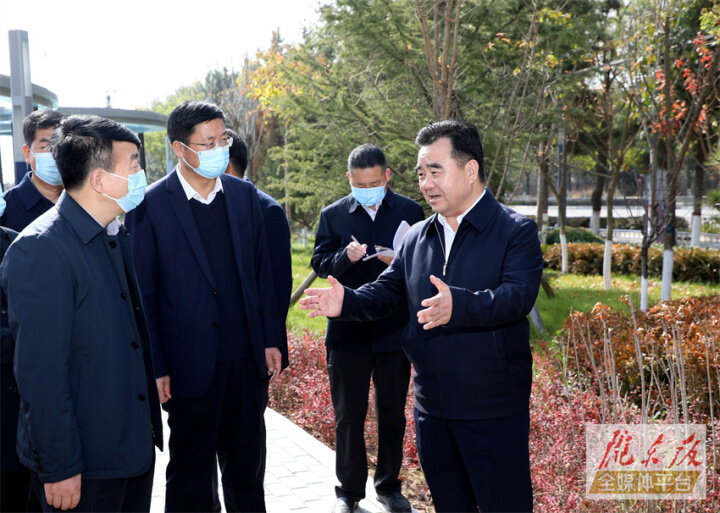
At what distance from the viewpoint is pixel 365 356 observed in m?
4.08

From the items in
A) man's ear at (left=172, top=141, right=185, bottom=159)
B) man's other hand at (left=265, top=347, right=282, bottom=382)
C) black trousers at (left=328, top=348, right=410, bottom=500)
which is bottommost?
black trousers at (left=328, top=348, right=410, bottom=500)

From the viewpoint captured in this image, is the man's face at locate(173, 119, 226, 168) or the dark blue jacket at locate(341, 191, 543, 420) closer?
the dark blue jacket at locate(341, 191, 543, 420)

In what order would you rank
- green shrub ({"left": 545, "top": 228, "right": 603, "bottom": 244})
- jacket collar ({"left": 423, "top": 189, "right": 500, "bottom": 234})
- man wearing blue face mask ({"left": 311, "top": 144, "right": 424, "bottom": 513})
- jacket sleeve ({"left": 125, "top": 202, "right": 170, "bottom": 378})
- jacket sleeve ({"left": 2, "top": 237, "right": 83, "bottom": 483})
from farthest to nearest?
green shrub ({"left": 545, "top": 228, "right": 603, "bottom": 244}) → man wearing blue face mask ({"left": 311, "top": 144, "right": 424, "bottom": 513}) → jacket sleeve ({"left": 125, "top": 202, "right": 170, "bottom": 378}) → jacket collar ({"left": 423, "top": 189, "right": 500, "bottom": 234}) → jacket sleeve ({"left": 2, "top": 237, "right": 83, "bottom": 483})

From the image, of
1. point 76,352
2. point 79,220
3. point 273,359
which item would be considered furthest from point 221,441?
point 79,220

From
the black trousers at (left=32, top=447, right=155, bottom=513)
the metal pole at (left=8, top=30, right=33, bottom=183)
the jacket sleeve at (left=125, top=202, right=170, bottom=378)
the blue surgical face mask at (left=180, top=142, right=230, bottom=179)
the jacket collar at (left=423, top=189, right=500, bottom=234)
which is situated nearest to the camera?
the black trousers at (left=32, top=447, right=155, bottom=513)

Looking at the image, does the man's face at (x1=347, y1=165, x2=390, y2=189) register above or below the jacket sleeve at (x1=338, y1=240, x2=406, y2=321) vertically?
above

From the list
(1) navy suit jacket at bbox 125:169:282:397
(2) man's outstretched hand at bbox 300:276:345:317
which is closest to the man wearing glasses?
(1) navy suit jacket at bbox 125:169:282:397

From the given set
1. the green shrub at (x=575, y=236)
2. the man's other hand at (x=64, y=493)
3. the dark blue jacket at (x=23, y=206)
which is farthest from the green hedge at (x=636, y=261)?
the man's other hand at (x=64, y=493)

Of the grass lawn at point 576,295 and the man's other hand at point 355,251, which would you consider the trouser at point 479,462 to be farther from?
the grass lawn at point 576,295

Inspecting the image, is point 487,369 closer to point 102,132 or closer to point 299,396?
point 102,132

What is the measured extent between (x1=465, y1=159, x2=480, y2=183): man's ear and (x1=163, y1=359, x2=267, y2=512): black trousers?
1.37 m

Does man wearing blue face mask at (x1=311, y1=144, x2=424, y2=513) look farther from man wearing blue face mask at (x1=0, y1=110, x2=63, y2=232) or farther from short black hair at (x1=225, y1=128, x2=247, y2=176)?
man wearing blue face mask at (x1=0, y1=110, x2=63, y2=232)

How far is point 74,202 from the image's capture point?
242cm

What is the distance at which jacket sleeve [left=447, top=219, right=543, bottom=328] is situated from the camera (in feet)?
8.17
